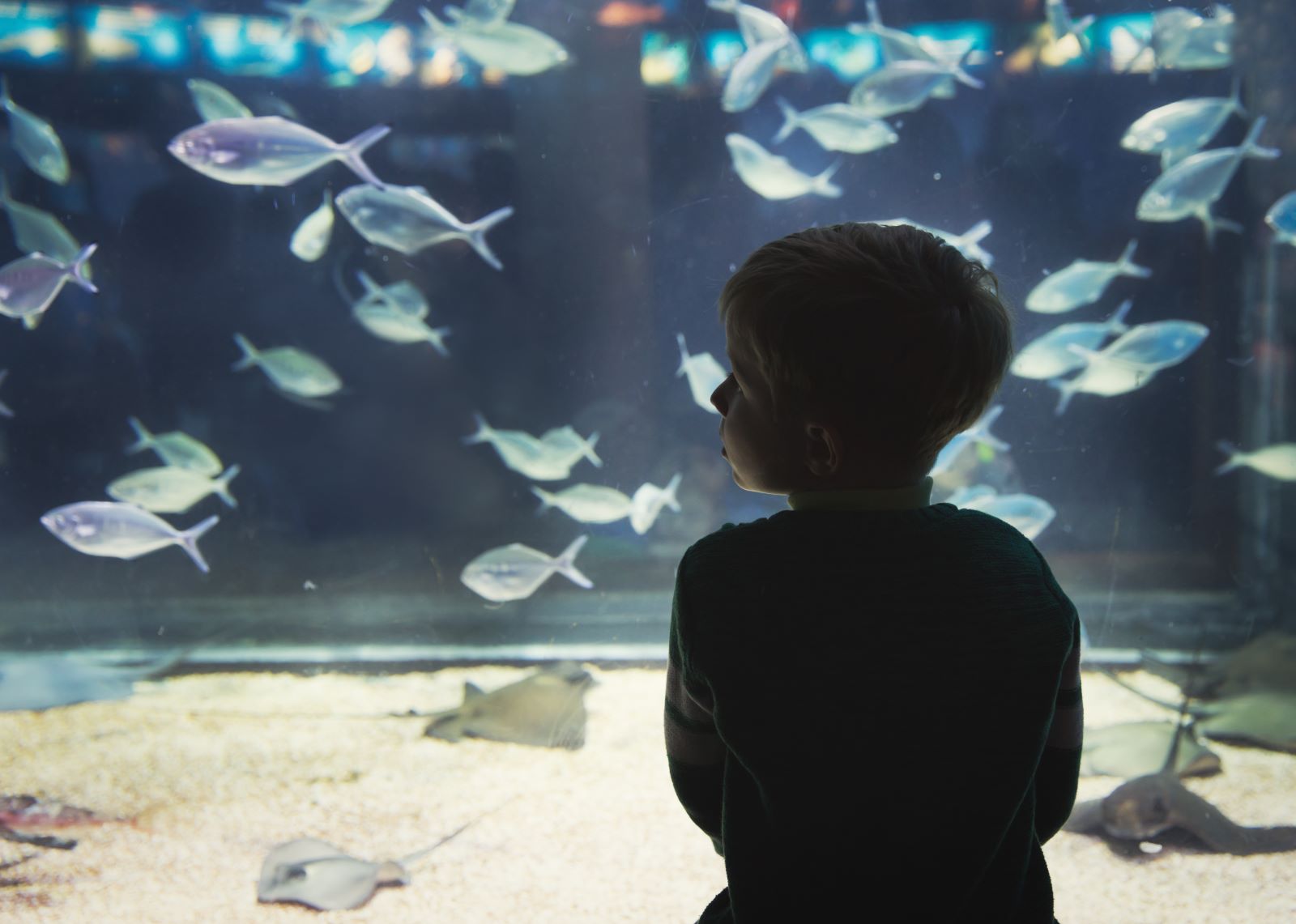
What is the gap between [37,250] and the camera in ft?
12.3

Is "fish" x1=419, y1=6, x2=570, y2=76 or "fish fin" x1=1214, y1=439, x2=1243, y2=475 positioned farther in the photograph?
"fish fin" x1=1214, y1=439, x2=1243, y2=475

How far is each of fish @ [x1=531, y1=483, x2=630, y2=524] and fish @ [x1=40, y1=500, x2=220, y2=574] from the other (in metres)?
1.70

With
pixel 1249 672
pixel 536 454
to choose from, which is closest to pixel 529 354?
pixel 536 454

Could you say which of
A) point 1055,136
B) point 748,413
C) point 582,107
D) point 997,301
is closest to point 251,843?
point 748,413

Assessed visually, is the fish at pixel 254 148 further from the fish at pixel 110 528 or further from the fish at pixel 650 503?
the fish at pixel 650 503

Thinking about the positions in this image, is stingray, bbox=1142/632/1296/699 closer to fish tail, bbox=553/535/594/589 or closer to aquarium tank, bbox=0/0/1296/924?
aquarium tank, bbox=0/0/1296/924

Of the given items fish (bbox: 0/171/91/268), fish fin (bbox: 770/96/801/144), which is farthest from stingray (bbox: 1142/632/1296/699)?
fish (bbox: 0/171/91/268)

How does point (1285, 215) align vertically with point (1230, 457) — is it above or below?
above

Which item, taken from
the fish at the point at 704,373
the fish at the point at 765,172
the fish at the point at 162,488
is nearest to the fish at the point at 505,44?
the fish at the point at 765,172

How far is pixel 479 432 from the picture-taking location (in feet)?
15.1

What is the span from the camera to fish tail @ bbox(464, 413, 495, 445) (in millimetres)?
4484

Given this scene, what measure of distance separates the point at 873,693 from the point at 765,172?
335cm

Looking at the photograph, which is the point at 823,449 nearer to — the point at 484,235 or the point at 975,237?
the point at 975,237

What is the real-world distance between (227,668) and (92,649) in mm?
758
